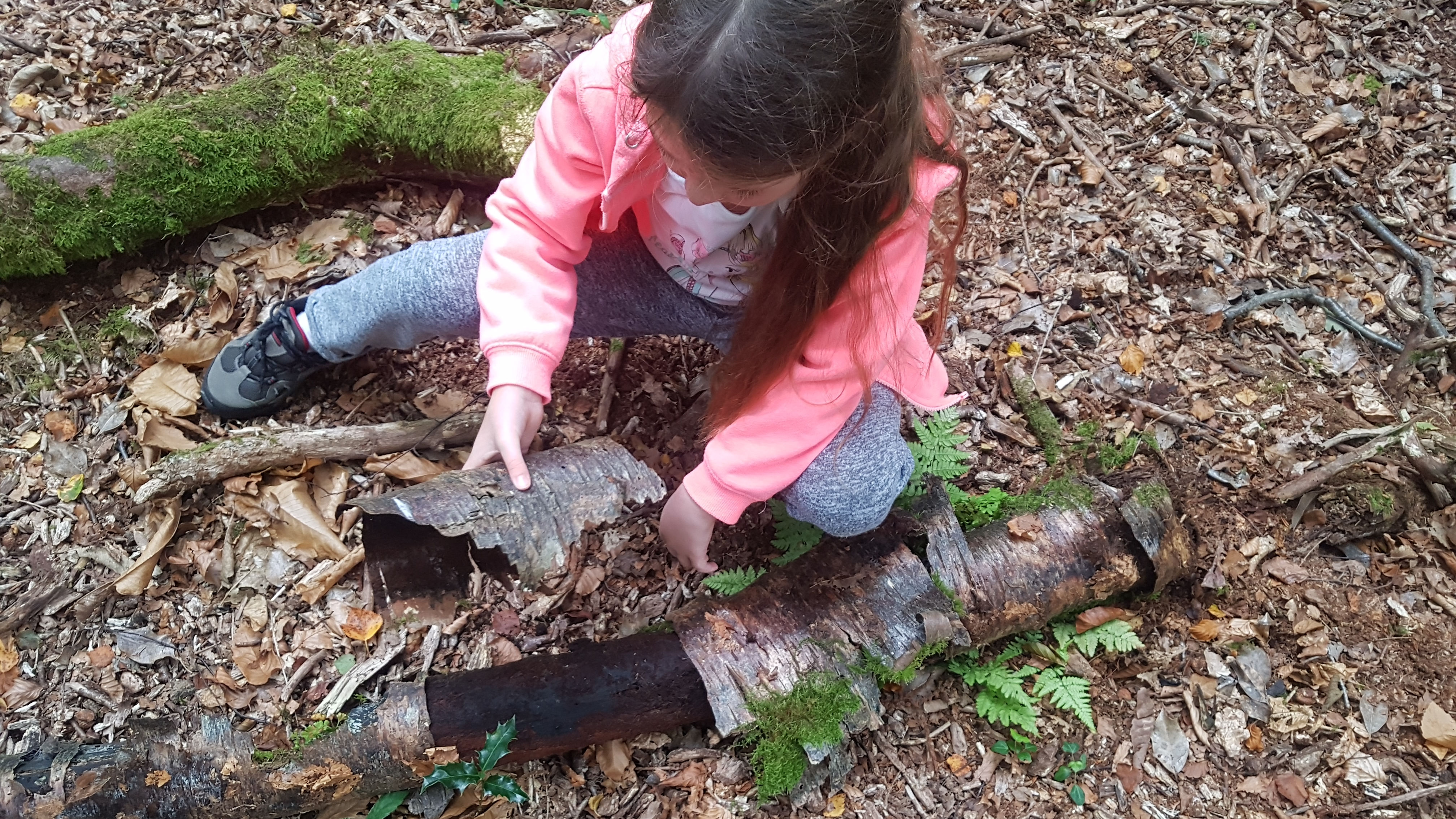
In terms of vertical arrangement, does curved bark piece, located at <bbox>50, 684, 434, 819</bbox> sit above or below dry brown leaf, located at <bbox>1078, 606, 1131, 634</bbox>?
above

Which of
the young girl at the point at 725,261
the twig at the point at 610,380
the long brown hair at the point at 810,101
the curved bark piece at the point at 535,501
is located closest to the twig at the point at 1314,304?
the young girl at the point at 725,261

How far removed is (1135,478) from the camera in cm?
273

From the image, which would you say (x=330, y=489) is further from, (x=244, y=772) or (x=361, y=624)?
(x=244, y=772)

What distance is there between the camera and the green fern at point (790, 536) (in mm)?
2613

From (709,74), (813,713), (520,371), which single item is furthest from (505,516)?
(709,74)

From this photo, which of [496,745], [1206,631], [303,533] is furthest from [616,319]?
[1206,631]

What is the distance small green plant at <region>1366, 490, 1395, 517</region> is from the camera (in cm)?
280

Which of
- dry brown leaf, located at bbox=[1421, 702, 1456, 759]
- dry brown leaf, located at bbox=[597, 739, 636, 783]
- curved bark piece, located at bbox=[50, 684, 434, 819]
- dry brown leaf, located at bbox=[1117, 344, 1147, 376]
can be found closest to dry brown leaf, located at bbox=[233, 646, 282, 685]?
curved bark piece, located at bbox=[50, 684, 434, 819]

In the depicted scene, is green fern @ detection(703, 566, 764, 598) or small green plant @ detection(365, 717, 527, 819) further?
green fern @ detection(703, 566, 764, 598)

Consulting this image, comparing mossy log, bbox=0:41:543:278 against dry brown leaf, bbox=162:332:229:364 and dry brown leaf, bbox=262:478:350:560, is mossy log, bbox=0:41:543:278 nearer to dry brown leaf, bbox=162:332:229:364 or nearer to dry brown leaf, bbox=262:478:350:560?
dry brown leaf, bbox=162:332:229:364

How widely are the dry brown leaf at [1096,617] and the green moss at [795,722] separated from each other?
32.8 inches

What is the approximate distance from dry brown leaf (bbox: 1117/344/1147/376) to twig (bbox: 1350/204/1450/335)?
111 centimetres

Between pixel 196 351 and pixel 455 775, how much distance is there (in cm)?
178

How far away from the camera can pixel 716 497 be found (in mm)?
2344
